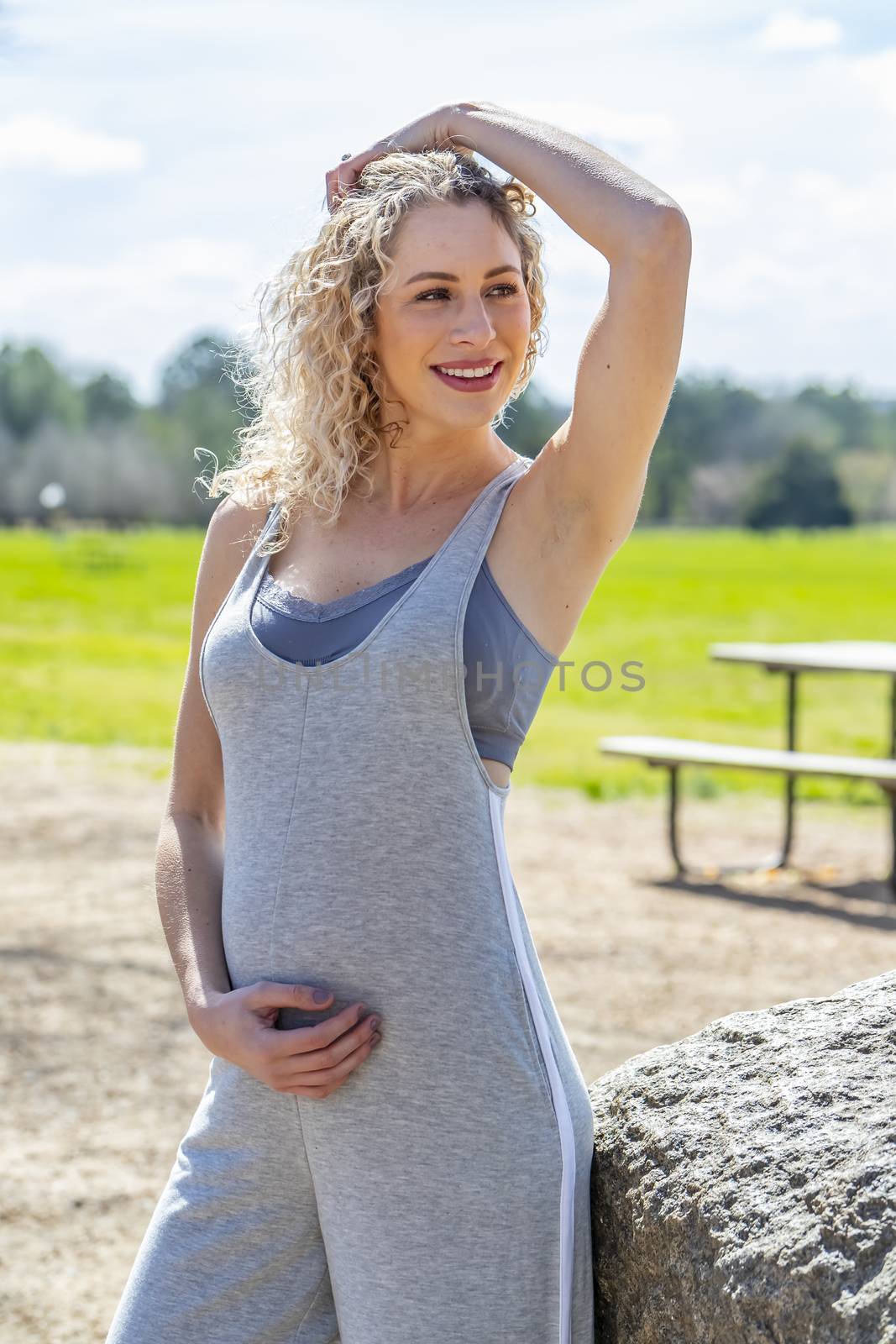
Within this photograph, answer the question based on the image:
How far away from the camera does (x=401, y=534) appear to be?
1.89 metres

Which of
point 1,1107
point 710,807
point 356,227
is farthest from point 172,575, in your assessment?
point 356,227

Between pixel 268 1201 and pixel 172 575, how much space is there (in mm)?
36976

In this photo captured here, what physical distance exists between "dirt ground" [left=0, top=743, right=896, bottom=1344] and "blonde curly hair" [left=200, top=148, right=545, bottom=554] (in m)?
2.23

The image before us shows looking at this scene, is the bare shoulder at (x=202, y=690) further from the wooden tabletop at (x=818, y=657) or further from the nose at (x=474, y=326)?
the wooden tabletop at (x=818, y=657)

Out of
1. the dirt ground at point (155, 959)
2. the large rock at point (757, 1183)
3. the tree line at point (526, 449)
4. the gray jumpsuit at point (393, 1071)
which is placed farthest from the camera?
the tree line at point (526, 449)

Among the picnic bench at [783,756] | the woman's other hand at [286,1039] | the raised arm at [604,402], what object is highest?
the raised arm at [604,402]

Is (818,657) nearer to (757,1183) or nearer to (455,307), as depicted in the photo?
(455,307)

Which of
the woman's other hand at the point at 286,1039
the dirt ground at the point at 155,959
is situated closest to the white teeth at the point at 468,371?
the woman's other hand at the point at 286,1039

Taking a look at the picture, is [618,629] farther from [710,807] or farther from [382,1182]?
[382,1182]

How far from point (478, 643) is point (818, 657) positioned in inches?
251

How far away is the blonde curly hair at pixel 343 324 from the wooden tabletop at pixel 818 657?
5633 mm

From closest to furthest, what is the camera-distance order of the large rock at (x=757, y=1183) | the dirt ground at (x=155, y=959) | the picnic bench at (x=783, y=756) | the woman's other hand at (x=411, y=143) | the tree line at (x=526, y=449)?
the large rock at (x=757, y=1183)
the woman's other hand at (x=411, y=143)
the dirt ground at (x=155, y=959)
the picnic bench at (x=783, y=756)
the tree line at (x=526, y=449)

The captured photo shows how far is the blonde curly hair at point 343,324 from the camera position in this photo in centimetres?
193

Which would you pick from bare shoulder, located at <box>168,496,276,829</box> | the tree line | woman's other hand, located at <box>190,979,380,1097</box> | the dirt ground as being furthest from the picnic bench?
the tree line
